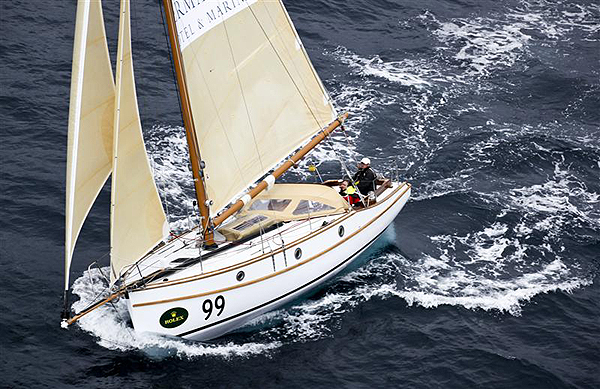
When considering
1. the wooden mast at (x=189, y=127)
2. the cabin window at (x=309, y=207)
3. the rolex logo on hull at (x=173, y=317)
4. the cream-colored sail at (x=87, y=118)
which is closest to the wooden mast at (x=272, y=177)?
the wooden mast at (x=189, y=127)

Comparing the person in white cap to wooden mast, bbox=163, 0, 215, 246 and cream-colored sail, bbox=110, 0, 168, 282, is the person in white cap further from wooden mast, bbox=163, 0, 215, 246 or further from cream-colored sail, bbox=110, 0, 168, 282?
cream-colored sail, bbox=110, 0, 168, 282

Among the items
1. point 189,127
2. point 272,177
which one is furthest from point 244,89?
point 272,177

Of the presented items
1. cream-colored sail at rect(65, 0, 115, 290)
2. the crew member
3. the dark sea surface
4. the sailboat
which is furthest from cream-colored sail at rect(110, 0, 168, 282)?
the crew member

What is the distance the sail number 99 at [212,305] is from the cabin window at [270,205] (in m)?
4.68

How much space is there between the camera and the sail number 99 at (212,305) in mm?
28922

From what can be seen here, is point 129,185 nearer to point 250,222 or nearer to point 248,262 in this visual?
point 248,262

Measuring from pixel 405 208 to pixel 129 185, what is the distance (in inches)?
546

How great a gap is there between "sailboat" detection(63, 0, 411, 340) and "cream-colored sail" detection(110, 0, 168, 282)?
0.04m

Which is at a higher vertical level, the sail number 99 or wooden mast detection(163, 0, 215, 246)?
wooden mast detection(163, 0, 215, 246)

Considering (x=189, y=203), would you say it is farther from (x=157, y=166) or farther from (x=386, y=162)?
(x=386, y=162)

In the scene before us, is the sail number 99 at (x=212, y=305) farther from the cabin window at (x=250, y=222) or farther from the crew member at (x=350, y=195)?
the crew member at (x=350, y=195)

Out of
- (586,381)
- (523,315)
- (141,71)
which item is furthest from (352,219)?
(141,71)

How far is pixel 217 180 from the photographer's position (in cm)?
3030

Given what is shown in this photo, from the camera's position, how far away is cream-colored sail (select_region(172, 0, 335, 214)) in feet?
94.7
